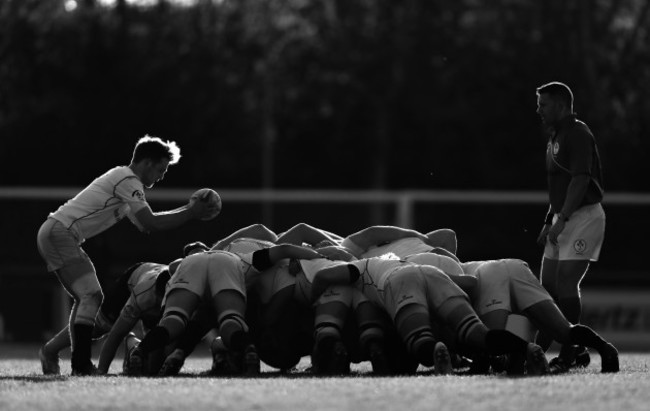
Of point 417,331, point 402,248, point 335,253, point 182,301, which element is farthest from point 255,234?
point 417,331

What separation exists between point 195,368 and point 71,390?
3359 millimetres

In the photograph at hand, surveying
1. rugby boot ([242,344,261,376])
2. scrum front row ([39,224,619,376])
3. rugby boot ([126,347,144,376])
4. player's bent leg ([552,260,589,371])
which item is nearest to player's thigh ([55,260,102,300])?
scrum front row ([39,224,619,376])

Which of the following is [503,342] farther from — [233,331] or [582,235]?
[582,235]

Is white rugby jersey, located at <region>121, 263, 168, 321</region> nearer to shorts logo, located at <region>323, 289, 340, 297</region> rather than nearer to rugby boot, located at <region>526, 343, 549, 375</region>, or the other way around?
shorts logo, located at <region>323, 289, 340, 297</region>

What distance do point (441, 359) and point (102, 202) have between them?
3.05m

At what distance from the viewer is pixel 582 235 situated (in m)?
10.5

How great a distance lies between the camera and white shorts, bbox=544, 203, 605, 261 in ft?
34.6

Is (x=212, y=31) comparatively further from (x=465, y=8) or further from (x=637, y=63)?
(x=637, y=63)

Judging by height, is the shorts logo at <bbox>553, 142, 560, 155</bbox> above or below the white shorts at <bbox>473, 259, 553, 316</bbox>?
above

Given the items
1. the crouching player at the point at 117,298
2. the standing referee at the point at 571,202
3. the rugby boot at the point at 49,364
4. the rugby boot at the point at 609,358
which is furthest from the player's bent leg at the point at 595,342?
the rugby boot at the point at 49,364

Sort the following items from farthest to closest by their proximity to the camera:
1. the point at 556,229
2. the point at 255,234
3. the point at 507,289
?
1. the point at 255,234
2. the point at 556,229
3. the point at 507,289

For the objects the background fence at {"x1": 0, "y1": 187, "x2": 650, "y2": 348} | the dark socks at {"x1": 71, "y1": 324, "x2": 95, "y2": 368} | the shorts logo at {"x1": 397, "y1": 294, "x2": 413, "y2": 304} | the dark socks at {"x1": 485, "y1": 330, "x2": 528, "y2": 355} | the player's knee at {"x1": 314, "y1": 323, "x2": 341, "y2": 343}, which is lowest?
the background fence at {"x1": 0, "y1": 187, "x2": 650, "y2": 348}

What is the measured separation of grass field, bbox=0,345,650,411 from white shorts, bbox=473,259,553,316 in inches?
33.5

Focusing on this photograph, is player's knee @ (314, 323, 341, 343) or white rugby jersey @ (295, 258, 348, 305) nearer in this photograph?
player's knee @ (314, 323, 341, 343)
